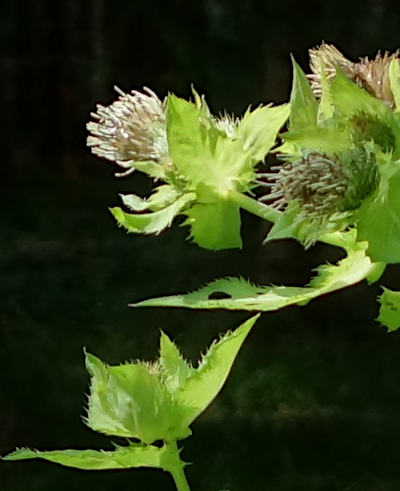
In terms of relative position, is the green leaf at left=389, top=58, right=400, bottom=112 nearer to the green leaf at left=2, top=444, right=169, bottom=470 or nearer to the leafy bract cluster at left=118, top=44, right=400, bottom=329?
the leafy bract cluster at left=118, top=44, right=400, bottom=329

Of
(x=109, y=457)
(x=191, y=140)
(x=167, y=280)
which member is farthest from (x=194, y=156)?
(x=167, y=280)

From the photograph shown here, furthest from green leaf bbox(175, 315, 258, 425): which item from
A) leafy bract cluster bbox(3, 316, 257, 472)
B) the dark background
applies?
the dark background

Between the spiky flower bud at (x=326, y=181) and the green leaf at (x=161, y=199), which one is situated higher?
the spiky flower bud at (x=326, y=181)

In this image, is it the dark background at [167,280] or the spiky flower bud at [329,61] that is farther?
the dark background at [167,280]

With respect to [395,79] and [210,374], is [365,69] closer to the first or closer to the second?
[395,79]

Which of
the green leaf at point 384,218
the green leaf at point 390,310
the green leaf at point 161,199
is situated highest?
the green leaf at point 384,218

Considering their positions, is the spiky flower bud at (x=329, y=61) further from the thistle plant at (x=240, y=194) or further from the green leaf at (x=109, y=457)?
the green leaf at (x=109, y=457)

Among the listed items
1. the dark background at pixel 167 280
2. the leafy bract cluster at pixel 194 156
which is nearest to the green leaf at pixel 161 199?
the leafy bract cluster at pixel 194 156
